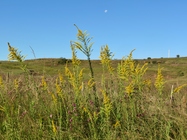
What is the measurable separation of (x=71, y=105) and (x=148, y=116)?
1175 millimetres

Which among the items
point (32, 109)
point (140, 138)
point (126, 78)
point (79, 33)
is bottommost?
point (140, 138)

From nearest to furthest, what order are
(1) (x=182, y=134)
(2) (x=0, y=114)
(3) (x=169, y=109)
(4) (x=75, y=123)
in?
(1) (x=182, y=134), (4) (x=75, y=123), (3) (x=169, y=109), (2) (x=0, y=114)

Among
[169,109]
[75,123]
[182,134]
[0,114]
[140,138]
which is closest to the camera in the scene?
[182,134]

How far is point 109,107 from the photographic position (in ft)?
10.9

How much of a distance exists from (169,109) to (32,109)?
6.84 ft

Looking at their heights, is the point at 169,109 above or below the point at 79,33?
below

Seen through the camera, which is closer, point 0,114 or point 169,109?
point 169,109

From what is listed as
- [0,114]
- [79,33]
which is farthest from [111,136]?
[0,114]

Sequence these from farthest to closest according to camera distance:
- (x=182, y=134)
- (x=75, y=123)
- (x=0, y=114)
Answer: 1. (x=0, y=114)
2. (x=75, y=123)
3. (x=182, y=134)

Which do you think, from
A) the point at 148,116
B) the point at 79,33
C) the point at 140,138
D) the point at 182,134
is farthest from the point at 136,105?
the point at 79,33

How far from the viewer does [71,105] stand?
13.4 ft

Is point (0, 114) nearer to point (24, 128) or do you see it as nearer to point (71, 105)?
point (24, 128)

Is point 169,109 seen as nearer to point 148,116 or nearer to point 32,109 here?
point 148,116

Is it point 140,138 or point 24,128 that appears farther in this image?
point 24,128
